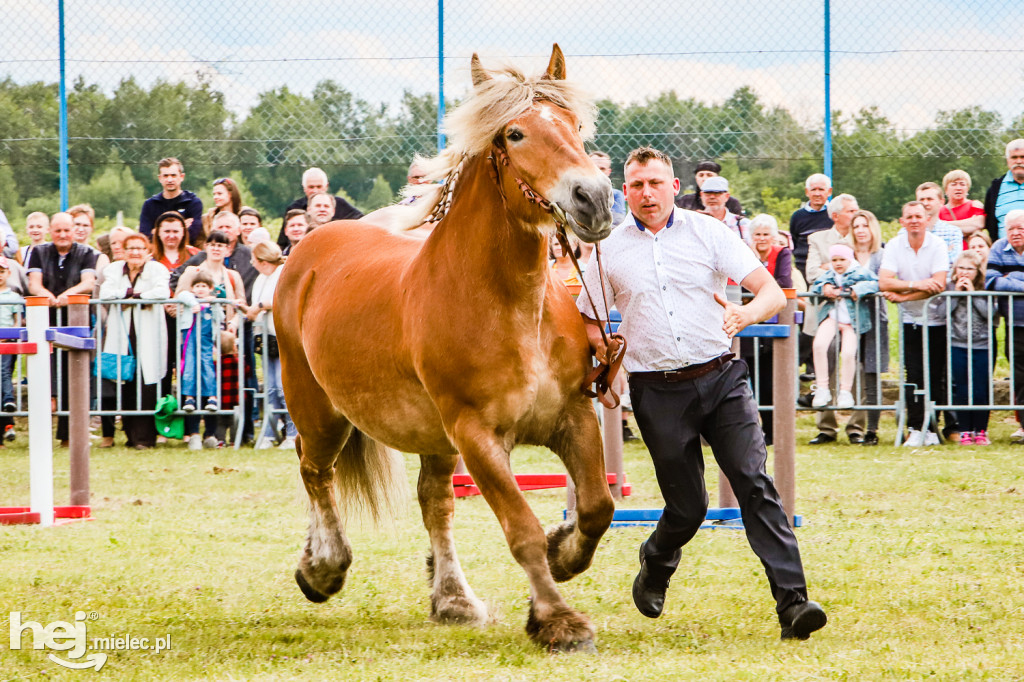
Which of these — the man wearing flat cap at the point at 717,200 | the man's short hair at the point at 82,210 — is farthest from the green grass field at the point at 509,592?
the man's short hair at the point at 82,210

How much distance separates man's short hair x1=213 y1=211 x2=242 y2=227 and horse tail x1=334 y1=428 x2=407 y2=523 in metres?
6.27

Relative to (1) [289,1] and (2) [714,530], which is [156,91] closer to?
(1) [289,1]

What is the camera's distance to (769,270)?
1102 cm

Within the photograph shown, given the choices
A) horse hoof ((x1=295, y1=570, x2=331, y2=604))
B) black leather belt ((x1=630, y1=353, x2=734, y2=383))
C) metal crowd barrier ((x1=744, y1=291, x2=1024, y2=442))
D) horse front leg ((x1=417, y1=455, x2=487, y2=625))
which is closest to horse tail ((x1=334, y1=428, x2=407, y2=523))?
horse front leg ((x1=417, y1=455, x2=487, y2=625))

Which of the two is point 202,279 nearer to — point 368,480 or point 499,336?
point 368,480

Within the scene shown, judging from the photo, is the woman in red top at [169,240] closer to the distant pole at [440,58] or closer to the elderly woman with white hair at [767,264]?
the distant pole at [440,58]

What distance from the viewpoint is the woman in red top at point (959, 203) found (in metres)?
11.8

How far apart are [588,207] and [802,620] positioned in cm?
173

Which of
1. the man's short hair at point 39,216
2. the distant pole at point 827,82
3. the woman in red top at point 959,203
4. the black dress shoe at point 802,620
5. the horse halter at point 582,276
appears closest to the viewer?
the horse halter at point 582,276

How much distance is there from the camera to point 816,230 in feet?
39.2

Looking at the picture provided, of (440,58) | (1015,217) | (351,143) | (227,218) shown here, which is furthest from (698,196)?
(227,218)

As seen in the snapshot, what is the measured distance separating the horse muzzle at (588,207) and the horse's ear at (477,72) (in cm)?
72

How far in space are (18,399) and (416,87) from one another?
497 centimetres

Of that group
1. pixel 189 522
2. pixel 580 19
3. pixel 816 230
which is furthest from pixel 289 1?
pixel 189 522
